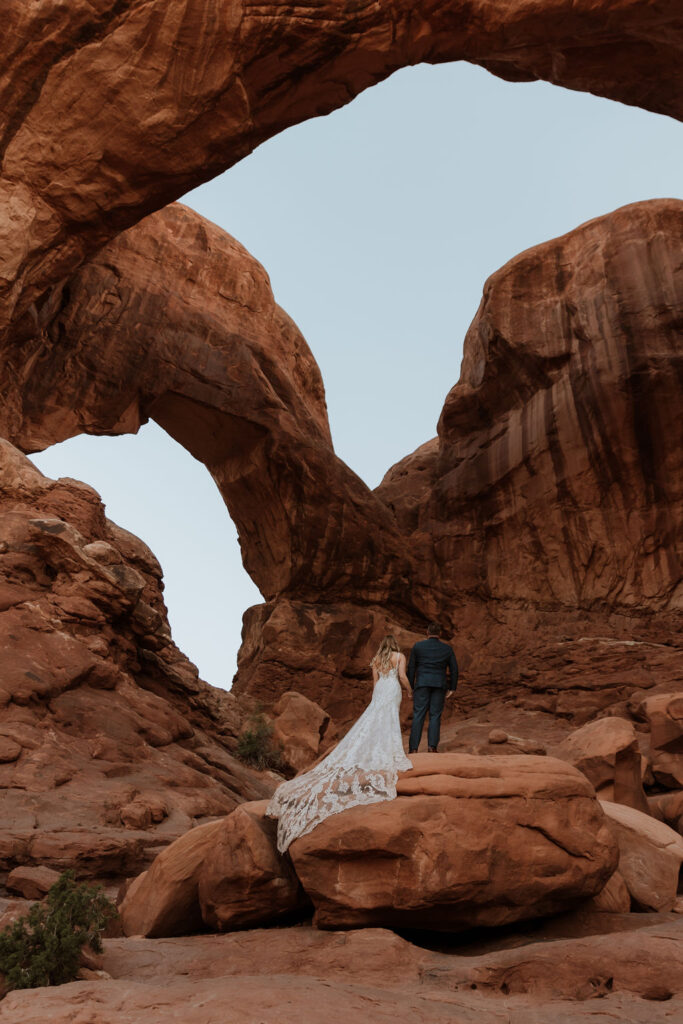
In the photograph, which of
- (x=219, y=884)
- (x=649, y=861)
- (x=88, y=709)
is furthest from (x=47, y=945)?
(x=88, y=709)

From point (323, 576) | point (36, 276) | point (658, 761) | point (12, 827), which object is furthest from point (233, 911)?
point (323, 576)

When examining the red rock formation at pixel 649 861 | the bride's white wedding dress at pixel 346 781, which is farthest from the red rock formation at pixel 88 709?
the red rock formation at pixel 649 861

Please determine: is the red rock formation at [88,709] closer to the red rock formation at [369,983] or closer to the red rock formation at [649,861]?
the red rock formation at [369,983]

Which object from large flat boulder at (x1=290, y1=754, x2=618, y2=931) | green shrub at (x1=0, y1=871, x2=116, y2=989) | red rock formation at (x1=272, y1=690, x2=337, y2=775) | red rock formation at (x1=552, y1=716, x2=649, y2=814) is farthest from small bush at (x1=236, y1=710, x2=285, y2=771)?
green shrub at (x1=0, y1=871, x2=116, y2=989)

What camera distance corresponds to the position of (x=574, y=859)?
217 inches

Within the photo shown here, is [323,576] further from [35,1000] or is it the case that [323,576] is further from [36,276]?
[35,1000]

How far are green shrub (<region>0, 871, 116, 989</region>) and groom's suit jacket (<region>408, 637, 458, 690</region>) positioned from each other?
432 centimetres

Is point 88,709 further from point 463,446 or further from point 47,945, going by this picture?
point 463,446

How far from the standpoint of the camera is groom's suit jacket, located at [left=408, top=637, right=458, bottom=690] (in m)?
8.48

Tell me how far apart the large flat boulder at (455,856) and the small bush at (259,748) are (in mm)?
8479

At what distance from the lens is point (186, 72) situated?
43.2ft

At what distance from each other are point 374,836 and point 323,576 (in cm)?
1743

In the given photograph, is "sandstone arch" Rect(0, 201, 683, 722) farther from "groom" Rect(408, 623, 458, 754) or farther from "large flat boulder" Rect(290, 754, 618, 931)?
"large flat boulder" Rect(290, 754, 618, 931)

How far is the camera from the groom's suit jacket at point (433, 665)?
848 cm
